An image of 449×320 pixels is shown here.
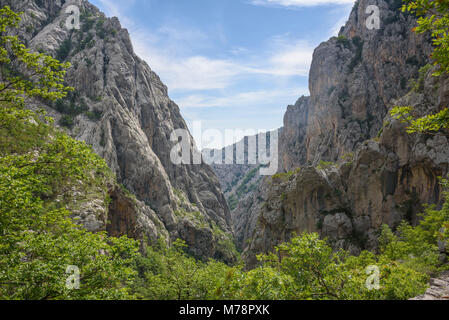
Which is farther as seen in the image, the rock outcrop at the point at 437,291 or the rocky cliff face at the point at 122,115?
the rocky cliff face at the point at 122,115

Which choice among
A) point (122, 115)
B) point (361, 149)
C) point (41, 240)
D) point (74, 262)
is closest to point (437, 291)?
point (74, 262)

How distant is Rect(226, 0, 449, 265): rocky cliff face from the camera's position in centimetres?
4156

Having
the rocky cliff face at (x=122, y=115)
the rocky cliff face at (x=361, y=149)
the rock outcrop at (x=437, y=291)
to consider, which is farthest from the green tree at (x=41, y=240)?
the rocky cliff face at (x=361, y=149)

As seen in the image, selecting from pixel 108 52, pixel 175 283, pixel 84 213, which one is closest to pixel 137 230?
pixel 84 213

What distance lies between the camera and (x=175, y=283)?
1691 centimetres

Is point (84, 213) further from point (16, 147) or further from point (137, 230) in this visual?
point (137, 230)

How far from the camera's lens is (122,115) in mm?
75375

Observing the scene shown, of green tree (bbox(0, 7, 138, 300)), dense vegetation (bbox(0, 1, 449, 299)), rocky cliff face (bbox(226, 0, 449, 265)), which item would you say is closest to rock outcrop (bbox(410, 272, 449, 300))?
dense vegetation (bbox(0, 1, 449, 299))

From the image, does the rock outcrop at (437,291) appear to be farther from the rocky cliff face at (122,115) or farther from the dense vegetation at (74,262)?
the rocky cliff face at (122,115)

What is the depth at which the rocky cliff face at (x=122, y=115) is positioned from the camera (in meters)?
69.4

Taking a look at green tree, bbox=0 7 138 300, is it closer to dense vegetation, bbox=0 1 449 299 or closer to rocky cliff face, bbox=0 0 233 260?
dense vegetation, bbox=0 1 449 299

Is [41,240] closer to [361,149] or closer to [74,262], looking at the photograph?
[74,262]

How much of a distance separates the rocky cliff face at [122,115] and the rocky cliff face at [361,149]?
89.7 feet

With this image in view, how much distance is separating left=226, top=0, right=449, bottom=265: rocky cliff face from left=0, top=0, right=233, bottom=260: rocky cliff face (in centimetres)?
2733
